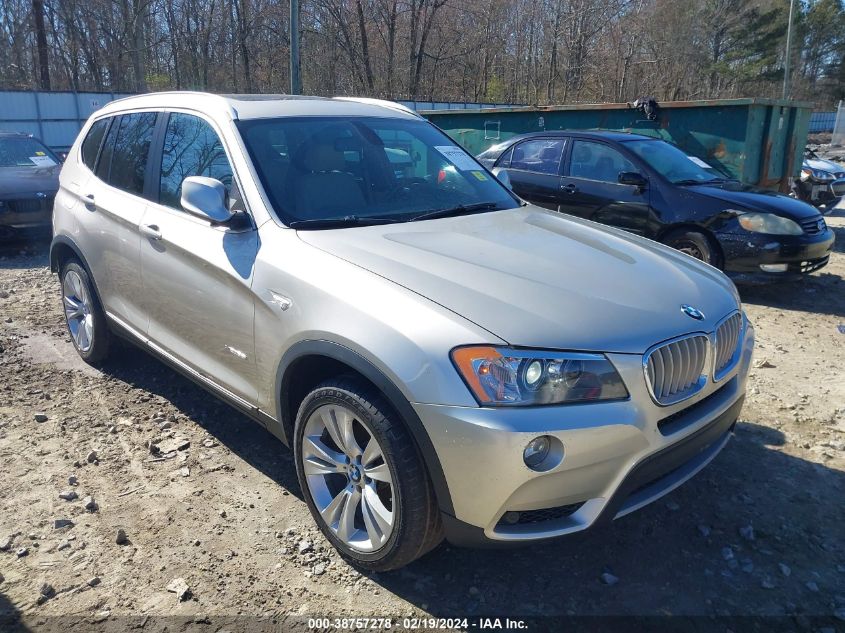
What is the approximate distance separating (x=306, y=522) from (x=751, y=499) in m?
2.17

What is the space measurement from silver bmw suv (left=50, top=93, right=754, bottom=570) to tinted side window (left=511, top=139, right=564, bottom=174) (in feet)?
13.9

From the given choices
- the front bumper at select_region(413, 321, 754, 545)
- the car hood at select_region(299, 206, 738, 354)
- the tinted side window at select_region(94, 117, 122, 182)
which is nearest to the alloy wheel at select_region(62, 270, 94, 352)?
the tinted side window at select_region(94, 117, 122, 182)

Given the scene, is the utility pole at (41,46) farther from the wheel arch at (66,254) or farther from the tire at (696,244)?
the tire at (696,244)

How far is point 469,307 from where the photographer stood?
7.91 ft

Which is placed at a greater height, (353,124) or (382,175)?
(353,124)

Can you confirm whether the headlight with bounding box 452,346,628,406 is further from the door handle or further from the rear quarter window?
the rear quarter window

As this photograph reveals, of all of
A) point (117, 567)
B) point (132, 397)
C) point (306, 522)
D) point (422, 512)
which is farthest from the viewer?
point (132, 397)

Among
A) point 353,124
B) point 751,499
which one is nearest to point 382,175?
point 353,124

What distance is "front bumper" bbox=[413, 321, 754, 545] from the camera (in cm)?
221

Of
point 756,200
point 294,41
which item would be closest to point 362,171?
point 756,200

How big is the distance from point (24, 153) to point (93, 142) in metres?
6.43

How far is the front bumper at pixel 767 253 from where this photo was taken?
22.0 feet

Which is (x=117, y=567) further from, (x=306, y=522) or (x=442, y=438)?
(x=442, y=438)

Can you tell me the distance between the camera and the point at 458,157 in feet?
13.6
